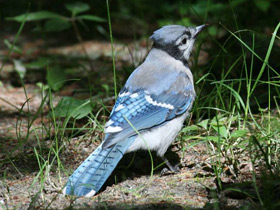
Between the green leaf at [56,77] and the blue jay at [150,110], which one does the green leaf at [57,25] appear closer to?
the green leaf at [56,77]

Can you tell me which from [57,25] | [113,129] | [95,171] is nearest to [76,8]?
[57,25]

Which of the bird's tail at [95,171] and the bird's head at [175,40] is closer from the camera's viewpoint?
the bird's tail at [95,171]

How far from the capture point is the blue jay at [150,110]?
280 cm

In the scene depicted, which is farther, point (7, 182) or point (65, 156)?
point (65, 156)

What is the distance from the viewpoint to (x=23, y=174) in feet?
9.90

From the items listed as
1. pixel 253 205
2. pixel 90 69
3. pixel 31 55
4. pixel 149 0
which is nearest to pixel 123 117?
pixel 253 205

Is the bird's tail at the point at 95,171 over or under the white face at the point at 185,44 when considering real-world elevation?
under

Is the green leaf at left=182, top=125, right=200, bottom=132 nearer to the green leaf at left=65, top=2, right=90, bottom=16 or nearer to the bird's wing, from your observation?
the bird's wing

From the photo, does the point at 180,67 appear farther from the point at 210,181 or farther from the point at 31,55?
the point at 31,55

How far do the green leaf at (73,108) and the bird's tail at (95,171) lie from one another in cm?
54

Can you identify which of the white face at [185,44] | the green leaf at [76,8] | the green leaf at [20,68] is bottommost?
the green leaf at [20,68]

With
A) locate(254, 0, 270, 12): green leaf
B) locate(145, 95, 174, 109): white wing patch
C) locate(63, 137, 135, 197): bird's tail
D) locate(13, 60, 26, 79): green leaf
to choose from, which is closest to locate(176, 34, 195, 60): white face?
locate(145, 95, 174, 109): white wing patch

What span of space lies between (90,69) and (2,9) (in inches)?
84.7

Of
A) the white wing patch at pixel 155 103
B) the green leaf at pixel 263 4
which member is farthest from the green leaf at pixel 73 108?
the green leaf at pixel 263 4
